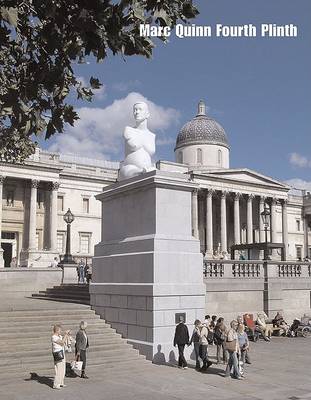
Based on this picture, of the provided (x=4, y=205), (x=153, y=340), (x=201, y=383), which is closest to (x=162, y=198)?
(x=153, y=340)

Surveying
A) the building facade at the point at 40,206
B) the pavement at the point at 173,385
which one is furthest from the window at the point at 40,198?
the pavement at the point at 173,385

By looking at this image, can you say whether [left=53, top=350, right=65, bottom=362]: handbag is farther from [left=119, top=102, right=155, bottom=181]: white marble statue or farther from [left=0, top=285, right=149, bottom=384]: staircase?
[left=119, top=102, right=155, bottom=181]: white marble statue

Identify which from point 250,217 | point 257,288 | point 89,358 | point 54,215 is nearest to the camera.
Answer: point 89,358

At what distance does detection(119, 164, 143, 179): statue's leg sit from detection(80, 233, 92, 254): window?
47235 millimetres

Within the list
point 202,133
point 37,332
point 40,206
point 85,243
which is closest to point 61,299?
point 37,332

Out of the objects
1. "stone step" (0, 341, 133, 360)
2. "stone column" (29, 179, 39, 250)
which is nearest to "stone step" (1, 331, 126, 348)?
"stone step" (0, 341, 133, 360)

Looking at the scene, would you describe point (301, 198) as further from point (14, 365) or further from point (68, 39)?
point (68, 39)

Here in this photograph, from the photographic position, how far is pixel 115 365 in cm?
1515

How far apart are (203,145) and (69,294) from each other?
53624 mm

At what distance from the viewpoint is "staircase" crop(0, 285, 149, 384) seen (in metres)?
14.3

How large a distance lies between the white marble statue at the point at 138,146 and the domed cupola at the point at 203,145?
54453 millimetres

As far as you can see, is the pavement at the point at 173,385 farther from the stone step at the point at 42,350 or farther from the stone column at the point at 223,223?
the stone column at the point at 223,223

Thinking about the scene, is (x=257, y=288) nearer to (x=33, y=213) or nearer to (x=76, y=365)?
(x=76, y=365)

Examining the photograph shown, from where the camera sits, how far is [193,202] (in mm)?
65875
